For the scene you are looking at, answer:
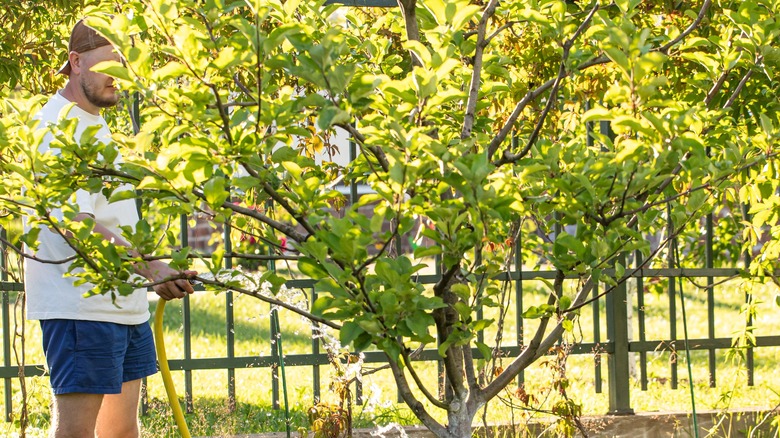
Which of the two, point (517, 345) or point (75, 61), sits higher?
point (75, 61)

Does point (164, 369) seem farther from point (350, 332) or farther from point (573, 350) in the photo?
point (573, 350)

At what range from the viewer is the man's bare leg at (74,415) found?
294cm

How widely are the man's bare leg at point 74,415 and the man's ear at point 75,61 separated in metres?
1.10

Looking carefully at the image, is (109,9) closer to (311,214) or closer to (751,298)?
(311,214)

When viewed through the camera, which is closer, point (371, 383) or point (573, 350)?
point (573, 350)

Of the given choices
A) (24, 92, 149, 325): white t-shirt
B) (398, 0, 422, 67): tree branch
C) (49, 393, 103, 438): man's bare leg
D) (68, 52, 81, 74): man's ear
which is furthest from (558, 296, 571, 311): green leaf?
(68, 52, 81, 74): man's ear

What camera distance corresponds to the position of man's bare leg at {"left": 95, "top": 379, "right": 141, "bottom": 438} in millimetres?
3330

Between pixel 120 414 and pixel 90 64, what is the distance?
1272 millimetres

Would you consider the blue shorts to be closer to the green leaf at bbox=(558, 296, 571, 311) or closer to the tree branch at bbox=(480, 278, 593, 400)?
the tree branch at bbox=(480, 278, 593, 400)

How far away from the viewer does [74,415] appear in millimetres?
2965

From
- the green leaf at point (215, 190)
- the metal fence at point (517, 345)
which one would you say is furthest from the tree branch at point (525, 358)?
the metal fence at point (517, 345)

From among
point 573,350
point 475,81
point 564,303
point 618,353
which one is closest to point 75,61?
point 475,81

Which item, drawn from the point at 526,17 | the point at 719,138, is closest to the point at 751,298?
the point at 719,138

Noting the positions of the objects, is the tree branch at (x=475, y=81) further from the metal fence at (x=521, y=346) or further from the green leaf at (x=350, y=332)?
the metal fence at (x=521, y=346)
